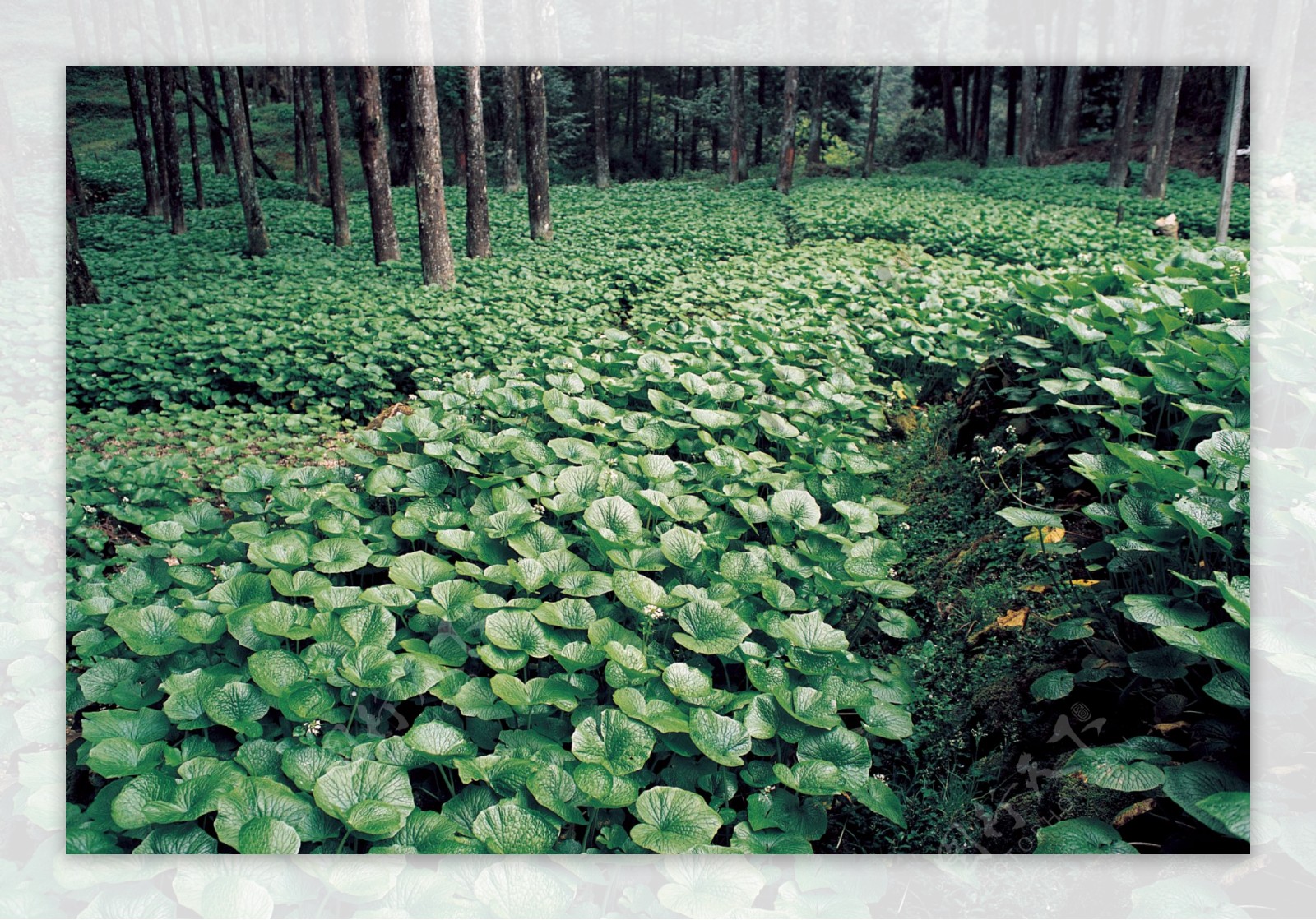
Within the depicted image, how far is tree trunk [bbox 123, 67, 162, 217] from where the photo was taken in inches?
94.8

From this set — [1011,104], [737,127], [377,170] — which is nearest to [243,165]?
[377,170]

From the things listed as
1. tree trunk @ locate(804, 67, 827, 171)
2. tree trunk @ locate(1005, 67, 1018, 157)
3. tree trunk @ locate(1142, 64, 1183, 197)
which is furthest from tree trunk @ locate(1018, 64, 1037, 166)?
tree trunk @ locate(804, 67, 827, 171)

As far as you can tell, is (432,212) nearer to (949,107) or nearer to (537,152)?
(537,152)

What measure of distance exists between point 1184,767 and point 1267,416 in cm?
99

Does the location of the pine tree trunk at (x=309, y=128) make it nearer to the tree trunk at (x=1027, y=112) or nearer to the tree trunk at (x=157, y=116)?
the tree trunk at (x=157, y=116)

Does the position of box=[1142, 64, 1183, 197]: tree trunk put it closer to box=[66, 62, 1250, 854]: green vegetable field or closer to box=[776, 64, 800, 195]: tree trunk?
box=[66, 62, 1250, 854]: green vegetable field

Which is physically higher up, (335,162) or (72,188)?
(335,162)

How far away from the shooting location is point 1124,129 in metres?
3.09

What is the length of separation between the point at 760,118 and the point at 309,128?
1975 mm

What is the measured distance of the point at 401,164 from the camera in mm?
4418

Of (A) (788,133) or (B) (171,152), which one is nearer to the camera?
(B) (171,152)

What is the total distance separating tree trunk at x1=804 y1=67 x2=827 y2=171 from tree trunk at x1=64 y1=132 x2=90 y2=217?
217 cm

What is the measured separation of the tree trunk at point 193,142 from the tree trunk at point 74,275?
628 millimetres

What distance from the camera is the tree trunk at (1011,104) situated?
8.87 feet
